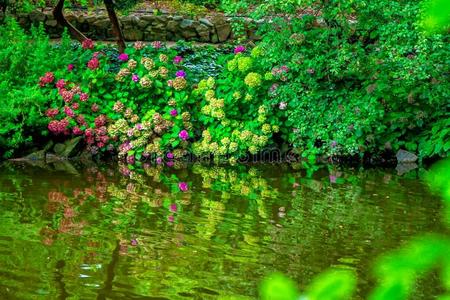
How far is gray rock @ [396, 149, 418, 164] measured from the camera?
12.2 m

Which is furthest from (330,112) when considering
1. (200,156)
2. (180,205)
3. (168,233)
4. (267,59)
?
(168,233)

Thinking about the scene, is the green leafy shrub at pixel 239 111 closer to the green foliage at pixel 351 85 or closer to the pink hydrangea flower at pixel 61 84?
the green foliage at pixel 351 85

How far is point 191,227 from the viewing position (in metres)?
7.63

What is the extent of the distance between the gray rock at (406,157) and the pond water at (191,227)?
1.07 m

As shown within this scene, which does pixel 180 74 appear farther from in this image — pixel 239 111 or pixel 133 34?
pixel 133 34

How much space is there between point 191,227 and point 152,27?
11162 mm

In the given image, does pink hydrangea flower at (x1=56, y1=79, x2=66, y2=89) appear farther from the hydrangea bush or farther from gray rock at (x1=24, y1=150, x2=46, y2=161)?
gray rock at (x1=24, y1=150, x2=46, y2=161)

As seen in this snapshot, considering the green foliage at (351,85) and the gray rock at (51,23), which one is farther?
the gray rock at (51,23)

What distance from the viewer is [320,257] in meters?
6.73

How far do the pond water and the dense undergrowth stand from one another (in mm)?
857

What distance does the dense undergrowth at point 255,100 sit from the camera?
1156cm

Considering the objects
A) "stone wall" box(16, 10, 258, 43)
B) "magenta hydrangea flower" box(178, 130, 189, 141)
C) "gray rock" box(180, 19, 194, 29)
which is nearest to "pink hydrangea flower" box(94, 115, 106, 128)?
"magenta hydrangea flower" box(178, 130, 189, 141)

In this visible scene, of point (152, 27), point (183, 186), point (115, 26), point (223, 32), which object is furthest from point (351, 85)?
point (152, 27)

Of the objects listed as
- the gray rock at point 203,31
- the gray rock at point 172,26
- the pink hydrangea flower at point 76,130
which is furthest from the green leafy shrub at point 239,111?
the gray rock at point 172,26
